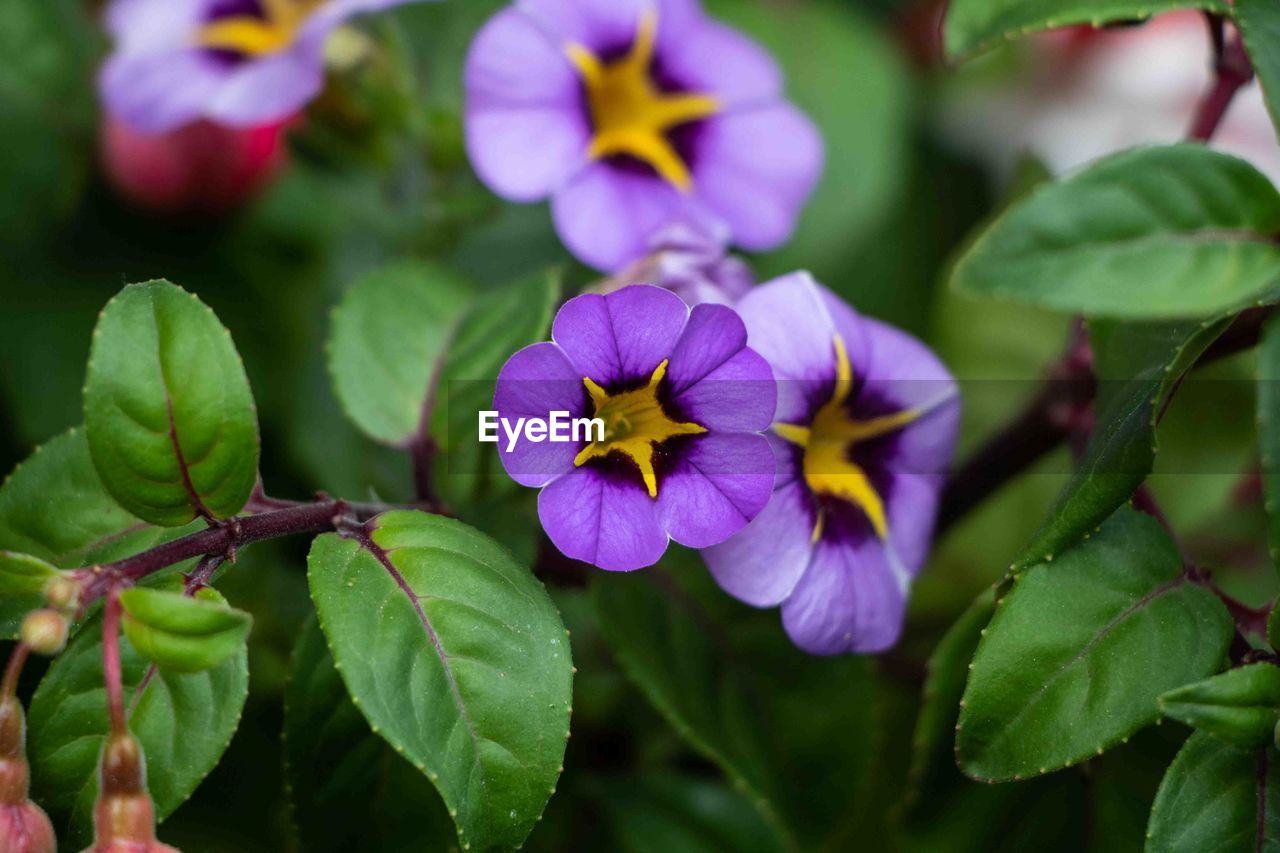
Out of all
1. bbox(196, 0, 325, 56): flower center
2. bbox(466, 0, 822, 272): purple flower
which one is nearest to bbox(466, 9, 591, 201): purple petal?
bbox(466, 0, 822, 272): purple flower

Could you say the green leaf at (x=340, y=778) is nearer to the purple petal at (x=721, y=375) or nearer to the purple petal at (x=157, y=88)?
the purple petal at (x=721, y=375)

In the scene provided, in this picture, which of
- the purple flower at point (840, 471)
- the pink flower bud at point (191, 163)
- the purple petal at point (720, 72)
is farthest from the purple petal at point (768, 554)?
the pink flower bud at point (191, 163)

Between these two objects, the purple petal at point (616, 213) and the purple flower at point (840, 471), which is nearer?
the purple flower at point (840, 471)

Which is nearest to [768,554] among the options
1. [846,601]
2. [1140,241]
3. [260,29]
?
[846,601]

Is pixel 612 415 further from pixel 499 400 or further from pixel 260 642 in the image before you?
pixel 260 642

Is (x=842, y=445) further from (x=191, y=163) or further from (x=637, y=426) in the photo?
(x=191, y=163)

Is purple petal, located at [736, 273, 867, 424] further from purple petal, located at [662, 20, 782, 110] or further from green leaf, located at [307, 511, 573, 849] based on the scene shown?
purple petal, located at [662, 20, 782, 110]

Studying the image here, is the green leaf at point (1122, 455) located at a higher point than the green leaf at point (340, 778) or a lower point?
higher
